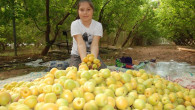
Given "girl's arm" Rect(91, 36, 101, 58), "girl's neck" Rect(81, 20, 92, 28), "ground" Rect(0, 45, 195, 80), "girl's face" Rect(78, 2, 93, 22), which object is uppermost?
"girl's face" Rect(78, 2, 93, 22)

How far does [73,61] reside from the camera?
3361 mm

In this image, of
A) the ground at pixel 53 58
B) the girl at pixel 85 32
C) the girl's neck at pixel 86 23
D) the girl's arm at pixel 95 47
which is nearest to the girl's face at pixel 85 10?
the girl at pixel 85 32

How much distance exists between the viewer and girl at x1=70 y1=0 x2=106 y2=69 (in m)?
2.96

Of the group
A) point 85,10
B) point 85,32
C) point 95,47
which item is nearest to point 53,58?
point 85,32

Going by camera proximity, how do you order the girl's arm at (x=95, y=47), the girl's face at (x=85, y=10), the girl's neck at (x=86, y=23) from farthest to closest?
the girl's neck at (x=86, y=23), the girl's arm at (x=95, y=47), the girl's face at (x=85, y=10)

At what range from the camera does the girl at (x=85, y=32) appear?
2.96m

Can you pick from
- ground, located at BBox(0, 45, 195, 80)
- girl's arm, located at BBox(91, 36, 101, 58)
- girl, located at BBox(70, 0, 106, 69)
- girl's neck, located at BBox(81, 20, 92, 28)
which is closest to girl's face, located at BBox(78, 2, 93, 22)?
girl, located at BBox(70, 0, 106, 69)

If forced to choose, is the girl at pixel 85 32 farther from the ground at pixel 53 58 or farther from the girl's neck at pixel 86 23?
the ground at pixel 53 58

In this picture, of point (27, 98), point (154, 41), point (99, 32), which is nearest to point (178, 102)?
point (27, 98)

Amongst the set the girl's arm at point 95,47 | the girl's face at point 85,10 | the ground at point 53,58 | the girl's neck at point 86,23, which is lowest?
the ground at point 53,58

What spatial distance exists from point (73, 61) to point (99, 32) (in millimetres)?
871

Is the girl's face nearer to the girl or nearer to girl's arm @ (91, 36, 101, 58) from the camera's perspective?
the girl

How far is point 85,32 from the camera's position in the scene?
→ 346 centimetres

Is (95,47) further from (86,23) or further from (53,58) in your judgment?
(53,58)
